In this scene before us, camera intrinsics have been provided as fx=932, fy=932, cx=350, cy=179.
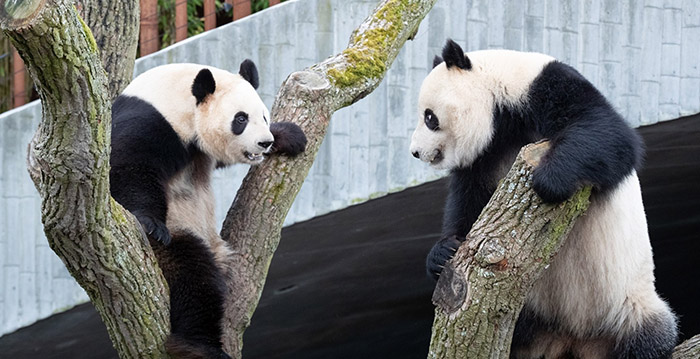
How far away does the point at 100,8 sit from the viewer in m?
3.93

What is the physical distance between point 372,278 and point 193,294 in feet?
15.0

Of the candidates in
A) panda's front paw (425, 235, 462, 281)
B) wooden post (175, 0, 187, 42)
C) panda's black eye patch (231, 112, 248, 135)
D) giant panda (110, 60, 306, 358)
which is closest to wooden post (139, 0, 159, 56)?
wooden post (175, 0, 187, 42)

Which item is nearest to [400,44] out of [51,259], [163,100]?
[163,100]

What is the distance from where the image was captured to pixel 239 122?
3.58 m

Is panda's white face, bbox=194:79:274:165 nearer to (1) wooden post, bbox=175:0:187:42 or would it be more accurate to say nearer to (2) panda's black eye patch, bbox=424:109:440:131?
(2) panda's black eye patch, bbox=424:109:440:131

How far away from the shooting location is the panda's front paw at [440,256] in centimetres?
340

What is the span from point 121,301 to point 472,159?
148 centimetres

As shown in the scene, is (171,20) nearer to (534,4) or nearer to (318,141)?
(534,4)

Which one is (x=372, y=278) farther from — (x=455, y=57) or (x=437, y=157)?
(x=455, y=57)

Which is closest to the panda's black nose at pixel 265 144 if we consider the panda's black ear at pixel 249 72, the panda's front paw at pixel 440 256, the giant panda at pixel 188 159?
the giant panda at pixel 188 159

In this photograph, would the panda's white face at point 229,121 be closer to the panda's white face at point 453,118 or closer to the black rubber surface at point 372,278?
the panda's white face at point 453,118

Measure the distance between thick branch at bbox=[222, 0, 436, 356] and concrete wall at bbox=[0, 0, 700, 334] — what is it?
1314 mm

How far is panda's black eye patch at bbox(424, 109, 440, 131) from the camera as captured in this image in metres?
3.57

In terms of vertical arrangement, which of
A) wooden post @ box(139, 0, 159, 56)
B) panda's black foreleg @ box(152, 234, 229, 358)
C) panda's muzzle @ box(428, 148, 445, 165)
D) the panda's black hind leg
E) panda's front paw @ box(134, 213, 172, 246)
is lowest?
the panda's black hind leg
